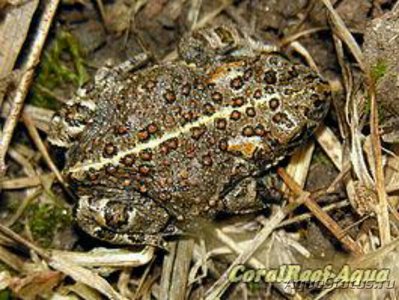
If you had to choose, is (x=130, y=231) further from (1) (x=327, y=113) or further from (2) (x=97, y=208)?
(1) (x=327, y=113)

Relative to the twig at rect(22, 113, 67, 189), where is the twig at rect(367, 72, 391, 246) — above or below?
below

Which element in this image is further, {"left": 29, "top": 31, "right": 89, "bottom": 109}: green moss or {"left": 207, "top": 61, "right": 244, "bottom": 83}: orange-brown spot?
{"left": 29, "top": 31, "right": 89, "bottom": 109}: green moss

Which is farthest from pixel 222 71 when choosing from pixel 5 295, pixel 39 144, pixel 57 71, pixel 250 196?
pixel 5 295

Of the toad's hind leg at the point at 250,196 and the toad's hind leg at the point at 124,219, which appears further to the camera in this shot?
the toad's hind leg at the point at 250,196

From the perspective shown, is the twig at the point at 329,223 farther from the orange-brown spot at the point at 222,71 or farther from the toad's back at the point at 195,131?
the orange-brown spot at the point at 222,71

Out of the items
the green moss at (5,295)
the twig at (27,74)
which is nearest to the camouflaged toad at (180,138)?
the twig at (27,74)

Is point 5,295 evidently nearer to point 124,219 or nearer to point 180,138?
point 124,219

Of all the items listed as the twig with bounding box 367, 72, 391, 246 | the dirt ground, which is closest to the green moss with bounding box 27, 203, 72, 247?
the dirt ground

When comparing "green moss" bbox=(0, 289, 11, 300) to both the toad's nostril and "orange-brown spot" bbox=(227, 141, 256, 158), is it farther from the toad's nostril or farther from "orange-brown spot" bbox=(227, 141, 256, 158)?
the toad's nostril
